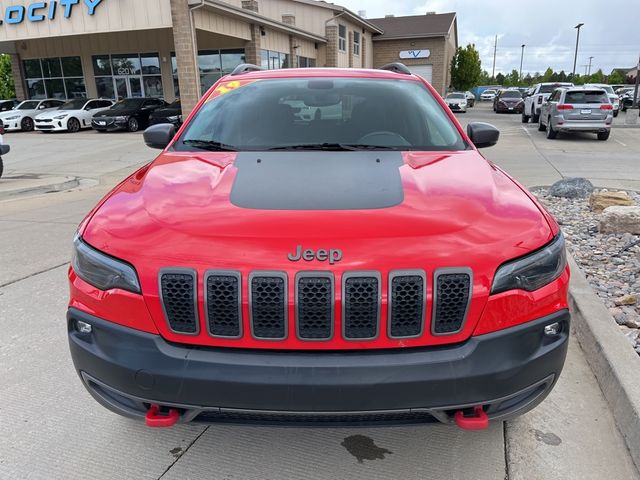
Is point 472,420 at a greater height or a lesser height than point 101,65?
lesser

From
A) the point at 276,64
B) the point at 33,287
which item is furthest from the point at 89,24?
the point at 33,287

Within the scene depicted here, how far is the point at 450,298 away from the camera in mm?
1865

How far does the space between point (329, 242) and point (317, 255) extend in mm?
72

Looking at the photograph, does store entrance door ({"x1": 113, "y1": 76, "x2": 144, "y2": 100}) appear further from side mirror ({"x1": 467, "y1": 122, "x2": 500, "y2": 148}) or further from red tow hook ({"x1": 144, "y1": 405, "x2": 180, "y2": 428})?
red tow hook ({"x1": 144, "y1": 405, "x2": 180, "y2": 428})

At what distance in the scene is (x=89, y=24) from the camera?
19.8 metres

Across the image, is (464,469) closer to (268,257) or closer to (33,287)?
(268,257)

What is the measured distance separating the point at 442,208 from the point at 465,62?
186ft

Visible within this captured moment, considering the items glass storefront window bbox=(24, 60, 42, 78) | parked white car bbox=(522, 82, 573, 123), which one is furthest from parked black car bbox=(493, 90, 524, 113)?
glass storefront window bbox=(24, 60, 42, 78)

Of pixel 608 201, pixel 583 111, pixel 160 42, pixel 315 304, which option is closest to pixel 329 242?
pixel 315 304

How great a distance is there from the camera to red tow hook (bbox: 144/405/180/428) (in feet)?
6.48

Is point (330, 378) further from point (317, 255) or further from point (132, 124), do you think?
point (132, 124)

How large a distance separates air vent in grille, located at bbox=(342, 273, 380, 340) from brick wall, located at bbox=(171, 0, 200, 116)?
17.5 metres

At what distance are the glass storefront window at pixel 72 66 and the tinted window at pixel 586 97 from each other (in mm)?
24439

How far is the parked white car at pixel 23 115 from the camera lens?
23031mm
